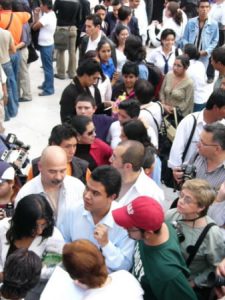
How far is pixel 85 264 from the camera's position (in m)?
2.54

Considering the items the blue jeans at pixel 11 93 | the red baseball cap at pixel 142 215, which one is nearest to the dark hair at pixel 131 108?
the red baseball cap at pixel 142 215

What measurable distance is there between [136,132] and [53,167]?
96 centimetres

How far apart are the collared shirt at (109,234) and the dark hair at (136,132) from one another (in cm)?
97

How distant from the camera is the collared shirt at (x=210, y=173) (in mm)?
4078

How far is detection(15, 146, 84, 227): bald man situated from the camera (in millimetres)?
3721

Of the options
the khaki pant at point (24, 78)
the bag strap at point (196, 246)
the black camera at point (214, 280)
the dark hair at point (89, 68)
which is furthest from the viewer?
the khaki pant at point (24, 78)

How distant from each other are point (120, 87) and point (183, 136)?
1.64m

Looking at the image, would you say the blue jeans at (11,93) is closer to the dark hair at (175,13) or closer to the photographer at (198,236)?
the dark hair at (175,13)

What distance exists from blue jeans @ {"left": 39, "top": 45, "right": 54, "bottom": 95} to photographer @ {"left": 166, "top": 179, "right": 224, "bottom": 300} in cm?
577

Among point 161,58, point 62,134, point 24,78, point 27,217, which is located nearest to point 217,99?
point 62,134

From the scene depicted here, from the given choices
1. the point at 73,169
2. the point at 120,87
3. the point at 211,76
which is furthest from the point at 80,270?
the point at 211,76

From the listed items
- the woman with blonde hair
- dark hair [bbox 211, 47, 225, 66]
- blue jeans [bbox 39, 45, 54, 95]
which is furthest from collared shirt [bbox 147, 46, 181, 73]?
the woman with blonde hair

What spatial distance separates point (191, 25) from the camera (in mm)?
8375

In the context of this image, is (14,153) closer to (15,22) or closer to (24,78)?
(15,22)
